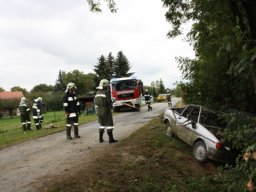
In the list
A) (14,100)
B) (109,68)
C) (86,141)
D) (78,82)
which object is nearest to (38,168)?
(86,141)

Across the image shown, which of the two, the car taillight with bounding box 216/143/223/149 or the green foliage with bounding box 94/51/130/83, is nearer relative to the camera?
the car taillight with bounding box 216/143/223/149

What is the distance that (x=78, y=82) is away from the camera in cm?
10000

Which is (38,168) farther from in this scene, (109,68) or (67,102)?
(109,68)

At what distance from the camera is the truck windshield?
32062 millimetres

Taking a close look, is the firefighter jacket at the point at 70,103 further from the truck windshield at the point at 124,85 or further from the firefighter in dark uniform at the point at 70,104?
the truck windshield at the point at 124,85

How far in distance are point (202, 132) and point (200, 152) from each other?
551 millimetres

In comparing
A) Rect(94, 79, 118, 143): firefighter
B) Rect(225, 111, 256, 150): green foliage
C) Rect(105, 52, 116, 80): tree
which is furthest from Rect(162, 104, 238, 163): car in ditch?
Rect(105, 52, 116, 80): tree

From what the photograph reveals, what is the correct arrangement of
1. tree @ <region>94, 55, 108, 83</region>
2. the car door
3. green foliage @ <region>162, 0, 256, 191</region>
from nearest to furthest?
the car door, green foliage @ <region>162, 0, 256, 191</region>, tree @ <region>94, 55, 108, 83</region>

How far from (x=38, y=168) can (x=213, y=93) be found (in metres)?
8.03

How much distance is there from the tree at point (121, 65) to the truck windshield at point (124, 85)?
52880 mm

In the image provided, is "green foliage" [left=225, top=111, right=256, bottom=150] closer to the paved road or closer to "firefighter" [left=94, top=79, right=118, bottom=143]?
the paved road

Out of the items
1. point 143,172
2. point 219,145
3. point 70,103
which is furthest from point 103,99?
point 219,145

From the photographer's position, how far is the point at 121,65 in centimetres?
8688

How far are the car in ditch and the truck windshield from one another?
18.8m
